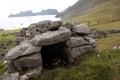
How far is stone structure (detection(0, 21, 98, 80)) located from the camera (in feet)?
89.3

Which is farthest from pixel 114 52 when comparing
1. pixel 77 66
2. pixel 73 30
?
pixel 77 66

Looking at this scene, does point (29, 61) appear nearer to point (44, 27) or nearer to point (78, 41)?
point (44, 27)

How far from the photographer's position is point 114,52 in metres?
34.9

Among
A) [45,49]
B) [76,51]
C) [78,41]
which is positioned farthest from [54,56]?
[78,41]

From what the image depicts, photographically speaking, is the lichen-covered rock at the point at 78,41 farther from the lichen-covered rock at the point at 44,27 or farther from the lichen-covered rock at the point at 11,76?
the lichen-covered rock at the point at 11,76

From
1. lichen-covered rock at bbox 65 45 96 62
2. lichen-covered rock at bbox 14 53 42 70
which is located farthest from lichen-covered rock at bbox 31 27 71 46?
lichen-covered rock at bbox 65 45 96 62

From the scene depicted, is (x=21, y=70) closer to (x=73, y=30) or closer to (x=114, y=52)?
(x=73, y=30)

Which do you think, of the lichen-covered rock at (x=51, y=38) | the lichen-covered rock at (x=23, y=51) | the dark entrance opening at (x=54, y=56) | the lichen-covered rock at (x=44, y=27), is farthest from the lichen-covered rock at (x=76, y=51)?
the lichen-covered rock at (x=23, y=51)

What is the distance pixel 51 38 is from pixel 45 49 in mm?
4293

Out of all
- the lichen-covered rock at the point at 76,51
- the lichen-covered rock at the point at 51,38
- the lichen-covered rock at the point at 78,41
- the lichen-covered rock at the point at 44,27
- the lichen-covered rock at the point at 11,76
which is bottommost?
the lichen-covered rock at the point at 11,76

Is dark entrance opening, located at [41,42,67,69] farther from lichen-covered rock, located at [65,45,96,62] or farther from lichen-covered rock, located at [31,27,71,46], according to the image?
lichen-covered rock, located at [31,27,71,46]

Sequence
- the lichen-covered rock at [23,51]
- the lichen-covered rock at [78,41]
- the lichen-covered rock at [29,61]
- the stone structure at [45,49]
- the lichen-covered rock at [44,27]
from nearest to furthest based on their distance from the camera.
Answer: the lichen-covered rock at [29,61] → the stone structure at [45,49] → the lichen-covered rock at [23,51] → the lichen-covered rock at [78,41] → the lichen-covered rock at [44,27]

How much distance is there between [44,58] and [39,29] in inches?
151

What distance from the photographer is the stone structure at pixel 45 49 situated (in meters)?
27.2
